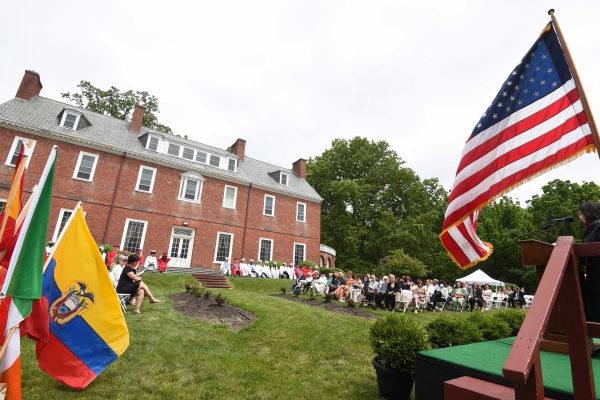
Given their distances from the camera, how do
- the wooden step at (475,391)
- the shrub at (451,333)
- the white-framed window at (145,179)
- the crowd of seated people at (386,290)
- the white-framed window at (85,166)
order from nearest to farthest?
the wooden step at (475,391) < the shrub at (451,333) < the crowd of seated people at (386,290) < the white-framed window at (85,166) < the white-framed window at (145,179)

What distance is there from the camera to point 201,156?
2527 centimetres

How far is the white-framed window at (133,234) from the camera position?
20344mm

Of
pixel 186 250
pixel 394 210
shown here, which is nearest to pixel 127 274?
pixel 186 250

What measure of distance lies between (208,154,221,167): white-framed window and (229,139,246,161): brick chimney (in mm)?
2652

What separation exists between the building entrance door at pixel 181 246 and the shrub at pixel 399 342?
19.4 metres

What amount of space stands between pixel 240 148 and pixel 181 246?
1030 cm

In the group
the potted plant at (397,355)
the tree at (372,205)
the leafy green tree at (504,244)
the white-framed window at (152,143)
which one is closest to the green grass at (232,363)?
the potted plant at (397,355)

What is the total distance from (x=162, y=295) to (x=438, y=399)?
11981mm

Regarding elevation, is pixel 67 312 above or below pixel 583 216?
below

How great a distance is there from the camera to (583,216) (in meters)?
3.15

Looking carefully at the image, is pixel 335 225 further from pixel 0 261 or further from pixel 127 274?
pixel 0 261

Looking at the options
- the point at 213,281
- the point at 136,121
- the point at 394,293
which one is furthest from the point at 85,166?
the point at 394,293

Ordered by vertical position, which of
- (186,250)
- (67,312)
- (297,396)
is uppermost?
(186,250)

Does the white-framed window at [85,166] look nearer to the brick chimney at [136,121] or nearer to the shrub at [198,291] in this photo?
the brick chimney at [136,121]
